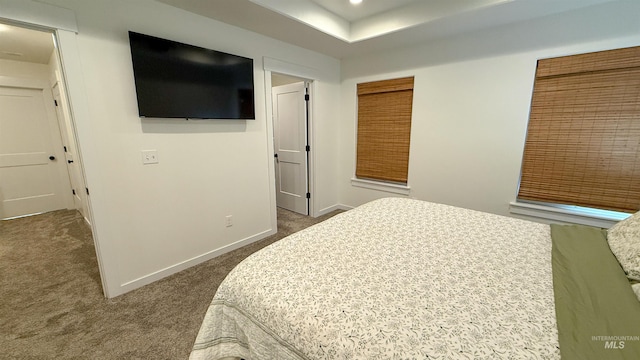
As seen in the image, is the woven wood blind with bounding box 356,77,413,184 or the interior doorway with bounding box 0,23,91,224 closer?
the woven wood blind with bounding box 356,77,413,184

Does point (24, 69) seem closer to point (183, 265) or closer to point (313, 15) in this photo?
point (183, 265)

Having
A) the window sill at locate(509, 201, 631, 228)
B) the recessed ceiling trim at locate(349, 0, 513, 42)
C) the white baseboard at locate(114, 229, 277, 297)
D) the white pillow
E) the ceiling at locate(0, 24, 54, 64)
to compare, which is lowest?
the white baseboard at locate(114, 229, 277, 297)

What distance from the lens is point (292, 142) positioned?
3.76 m

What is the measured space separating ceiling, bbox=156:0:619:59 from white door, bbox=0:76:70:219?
140 inches

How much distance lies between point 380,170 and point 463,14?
1.96m

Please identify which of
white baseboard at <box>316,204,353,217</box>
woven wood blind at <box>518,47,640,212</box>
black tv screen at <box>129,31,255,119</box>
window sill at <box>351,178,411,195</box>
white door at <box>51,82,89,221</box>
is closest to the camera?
black tv screen at <box>129,31,255,119</box>

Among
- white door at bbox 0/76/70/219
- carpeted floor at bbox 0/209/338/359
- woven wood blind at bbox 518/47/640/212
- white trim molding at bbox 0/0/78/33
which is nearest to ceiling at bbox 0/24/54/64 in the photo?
white door at bbox 0/76/70/219

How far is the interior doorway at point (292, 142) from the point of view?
11.6 feet

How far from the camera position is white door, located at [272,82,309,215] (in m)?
3.55

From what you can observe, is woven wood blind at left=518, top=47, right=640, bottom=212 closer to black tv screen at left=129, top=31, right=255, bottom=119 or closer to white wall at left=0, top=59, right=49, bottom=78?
black tv screen at left=129, top=31, right=255, bottom=119

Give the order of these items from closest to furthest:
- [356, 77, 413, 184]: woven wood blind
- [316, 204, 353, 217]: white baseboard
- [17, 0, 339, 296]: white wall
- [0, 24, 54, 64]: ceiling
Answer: [17, 0, 339, 296]: white wall, [0, 24, 54, 64]: ceiling, [356, 77, 413, 184]: woven wood blind, [316, 204, 353, 217]: white baseboard

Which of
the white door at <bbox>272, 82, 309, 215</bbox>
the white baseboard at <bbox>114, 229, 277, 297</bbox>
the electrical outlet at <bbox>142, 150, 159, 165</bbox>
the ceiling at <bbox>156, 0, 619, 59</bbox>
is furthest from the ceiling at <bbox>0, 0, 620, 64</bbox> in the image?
the white baseboard at <bbox>114, 229, 277, 297</bbox>

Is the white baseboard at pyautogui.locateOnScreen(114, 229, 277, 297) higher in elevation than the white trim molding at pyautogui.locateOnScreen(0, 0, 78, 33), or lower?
lower

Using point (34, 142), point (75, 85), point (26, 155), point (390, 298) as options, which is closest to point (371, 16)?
point (75, 85)
